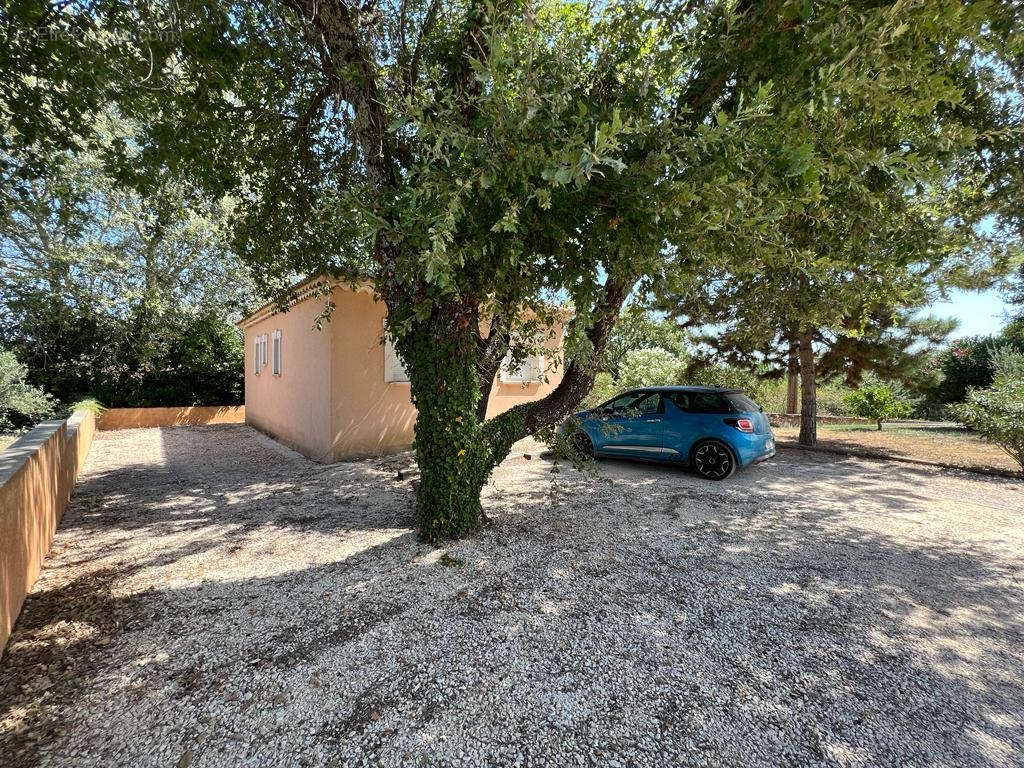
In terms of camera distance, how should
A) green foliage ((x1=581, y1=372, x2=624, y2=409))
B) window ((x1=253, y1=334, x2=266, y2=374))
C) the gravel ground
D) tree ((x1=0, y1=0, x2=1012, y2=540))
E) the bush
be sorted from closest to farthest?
the gravel ground, tree ((x1=0, y1=0, x2=1012, y2=540)), the bush, green foliage ((x1=581, y1=372, x2=624, y2=409)), window ((x1=253, y1=334, x2=266, y2=374))

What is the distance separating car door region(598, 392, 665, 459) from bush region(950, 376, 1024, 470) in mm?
5483

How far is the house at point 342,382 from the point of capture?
7816mm

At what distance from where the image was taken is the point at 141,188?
4598 millimetres

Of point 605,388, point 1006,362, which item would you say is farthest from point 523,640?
point 1006,362

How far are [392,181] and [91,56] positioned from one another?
8.59 feet

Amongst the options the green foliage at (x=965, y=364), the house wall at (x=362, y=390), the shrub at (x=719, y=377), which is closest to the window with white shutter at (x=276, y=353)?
the house wall at (x=362, y=390)

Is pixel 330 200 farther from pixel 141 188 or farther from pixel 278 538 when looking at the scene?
pixel 278 538

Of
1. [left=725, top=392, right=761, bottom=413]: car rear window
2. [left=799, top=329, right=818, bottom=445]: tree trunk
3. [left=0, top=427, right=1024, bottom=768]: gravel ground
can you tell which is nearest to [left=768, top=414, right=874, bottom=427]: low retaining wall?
[left=799, top=329, right=818, bottom=445]: tree trunk

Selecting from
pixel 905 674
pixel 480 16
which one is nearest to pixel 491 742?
pixel 905 674

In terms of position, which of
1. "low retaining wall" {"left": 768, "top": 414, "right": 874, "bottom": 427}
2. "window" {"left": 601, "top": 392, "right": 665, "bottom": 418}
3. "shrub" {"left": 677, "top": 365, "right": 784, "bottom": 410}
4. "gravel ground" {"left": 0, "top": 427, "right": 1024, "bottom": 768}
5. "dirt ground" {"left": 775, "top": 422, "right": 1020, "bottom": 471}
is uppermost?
"shrub" {"left": 677, "top": 365, "right": 784, "bottom": 410}

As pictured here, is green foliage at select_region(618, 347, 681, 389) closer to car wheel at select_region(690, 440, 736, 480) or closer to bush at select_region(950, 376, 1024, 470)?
car wheel at select_region(690, 440, 736, 480)

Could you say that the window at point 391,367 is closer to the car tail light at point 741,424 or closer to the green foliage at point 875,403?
the car tail light at point 741,424

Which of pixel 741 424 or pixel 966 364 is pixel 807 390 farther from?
pixel 966 364

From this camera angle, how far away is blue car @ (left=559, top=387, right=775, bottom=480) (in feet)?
22.0
